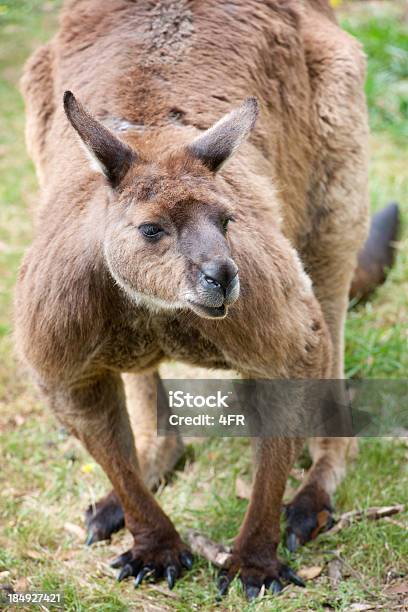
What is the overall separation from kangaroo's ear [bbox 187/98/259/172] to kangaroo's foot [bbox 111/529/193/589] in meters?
1.85

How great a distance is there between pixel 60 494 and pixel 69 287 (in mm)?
1754

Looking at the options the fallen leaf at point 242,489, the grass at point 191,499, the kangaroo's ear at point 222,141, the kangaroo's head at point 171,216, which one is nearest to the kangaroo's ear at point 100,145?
the kangaroo's head at point 171,216

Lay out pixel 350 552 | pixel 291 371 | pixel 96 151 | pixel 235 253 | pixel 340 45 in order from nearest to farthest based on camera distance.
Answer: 1. pixel 96 151
2. pixel 235 253
3. pixel 291 371
4. pixel 350 552
5. pixel 340 45

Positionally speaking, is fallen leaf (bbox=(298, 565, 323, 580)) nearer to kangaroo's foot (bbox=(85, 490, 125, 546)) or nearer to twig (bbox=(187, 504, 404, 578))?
twig (bbox=(187, 504, 404, 578))

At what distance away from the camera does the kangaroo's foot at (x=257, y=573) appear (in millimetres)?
4371

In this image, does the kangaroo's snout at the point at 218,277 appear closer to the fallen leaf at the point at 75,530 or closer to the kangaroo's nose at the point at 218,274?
the kangaroo's nose at the point at 218,274

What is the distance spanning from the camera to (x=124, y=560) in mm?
4602

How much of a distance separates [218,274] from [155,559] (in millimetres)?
1817

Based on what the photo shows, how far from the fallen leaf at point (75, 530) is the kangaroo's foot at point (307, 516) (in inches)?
40.6

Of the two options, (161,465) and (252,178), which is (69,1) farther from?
(161,465)

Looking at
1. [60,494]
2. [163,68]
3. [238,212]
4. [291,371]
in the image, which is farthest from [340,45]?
[60,494]

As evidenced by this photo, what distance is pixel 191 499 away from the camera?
5.14 metres

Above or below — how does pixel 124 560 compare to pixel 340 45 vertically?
below

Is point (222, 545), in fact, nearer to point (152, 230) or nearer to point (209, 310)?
point (209, 310)
